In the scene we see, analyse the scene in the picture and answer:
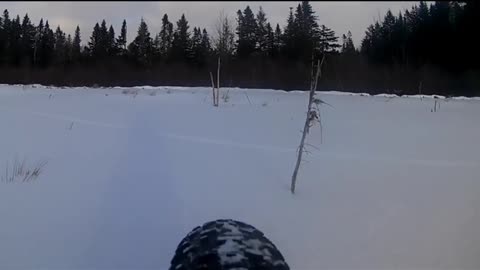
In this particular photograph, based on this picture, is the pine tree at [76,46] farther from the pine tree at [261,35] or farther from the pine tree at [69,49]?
the pine tree at [261,35]

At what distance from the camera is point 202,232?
1.78 metres

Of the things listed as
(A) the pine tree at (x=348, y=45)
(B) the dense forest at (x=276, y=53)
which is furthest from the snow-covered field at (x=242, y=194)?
(A) the pine tree at (x=348, y=45)

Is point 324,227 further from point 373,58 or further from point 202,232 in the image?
point 373,58

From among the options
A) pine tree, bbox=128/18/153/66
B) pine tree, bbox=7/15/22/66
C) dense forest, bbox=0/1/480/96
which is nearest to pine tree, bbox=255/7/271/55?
dense forest, bbox=0/1/480/96

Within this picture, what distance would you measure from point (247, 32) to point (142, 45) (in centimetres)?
1315

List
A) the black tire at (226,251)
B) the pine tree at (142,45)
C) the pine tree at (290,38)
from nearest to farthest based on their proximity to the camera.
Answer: the black tire at (226,251) < the pine tree at (290,38) < the pine tree at (142,45)

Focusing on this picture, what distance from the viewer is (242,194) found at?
125 inches

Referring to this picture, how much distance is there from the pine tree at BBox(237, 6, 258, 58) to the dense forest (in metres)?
0.13

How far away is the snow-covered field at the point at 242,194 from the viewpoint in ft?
8.00

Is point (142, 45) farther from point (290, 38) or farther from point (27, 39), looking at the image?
point (290, 38)

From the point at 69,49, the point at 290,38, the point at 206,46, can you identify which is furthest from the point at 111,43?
the point at 290,38

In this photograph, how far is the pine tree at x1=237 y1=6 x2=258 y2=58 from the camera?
35500 mm

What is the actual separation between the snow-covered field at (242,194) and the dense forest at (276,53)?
12.6 meters

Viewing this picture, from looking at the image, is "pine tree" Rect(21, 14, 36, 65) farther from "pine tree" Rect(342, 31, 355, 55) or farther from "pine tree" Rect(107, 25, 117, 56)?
"pine tree" Rect(342, 31, 355, 55)
